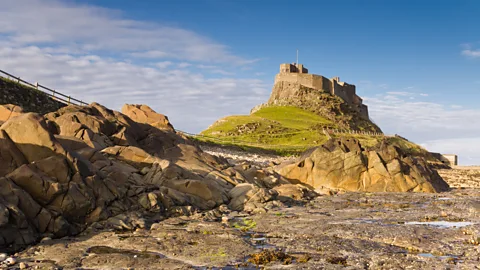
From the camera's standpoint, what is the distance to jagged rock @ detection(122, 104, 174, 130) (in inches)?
2432

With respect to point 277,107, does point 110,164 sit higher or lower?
lower

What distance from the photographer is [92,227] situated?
2556cm

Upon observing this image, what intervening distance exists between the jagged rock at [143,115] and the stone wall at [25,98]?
9.91 m

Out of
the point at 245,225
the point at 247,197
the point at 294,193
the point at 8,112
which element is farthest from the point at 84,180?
the point at 294,193

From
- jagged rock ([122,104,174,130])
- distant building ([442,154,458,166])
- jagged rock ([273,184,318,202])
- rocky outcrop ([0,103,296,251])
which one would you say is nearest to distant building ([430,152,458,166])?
distant building ([442,154,458,166])

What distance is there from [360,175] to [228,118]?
9573 centimetres

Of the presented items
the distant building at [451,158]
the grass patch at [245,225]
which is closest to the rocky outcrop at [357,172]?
the grass patch at [245,225]

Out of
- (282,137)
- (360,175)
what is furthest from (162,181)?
(282,137)

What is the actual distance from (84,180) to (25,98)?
1448 inches

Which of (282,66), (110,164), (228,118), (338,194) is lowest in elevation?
(338,194)

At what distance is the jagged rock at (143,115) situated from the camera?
61.8 meters

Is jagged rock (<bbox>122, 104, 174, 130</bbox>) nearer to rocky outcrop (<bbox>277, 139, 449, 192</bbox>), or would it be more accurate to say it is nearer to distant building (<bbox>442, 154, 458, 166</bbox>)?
rocky outcrop (<bbox>277, 139, 449, 192</bbox>)

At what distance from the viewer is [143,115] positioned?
62.9 m

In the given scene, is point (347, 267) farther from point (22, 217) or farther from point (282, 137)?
point (282, 137)
